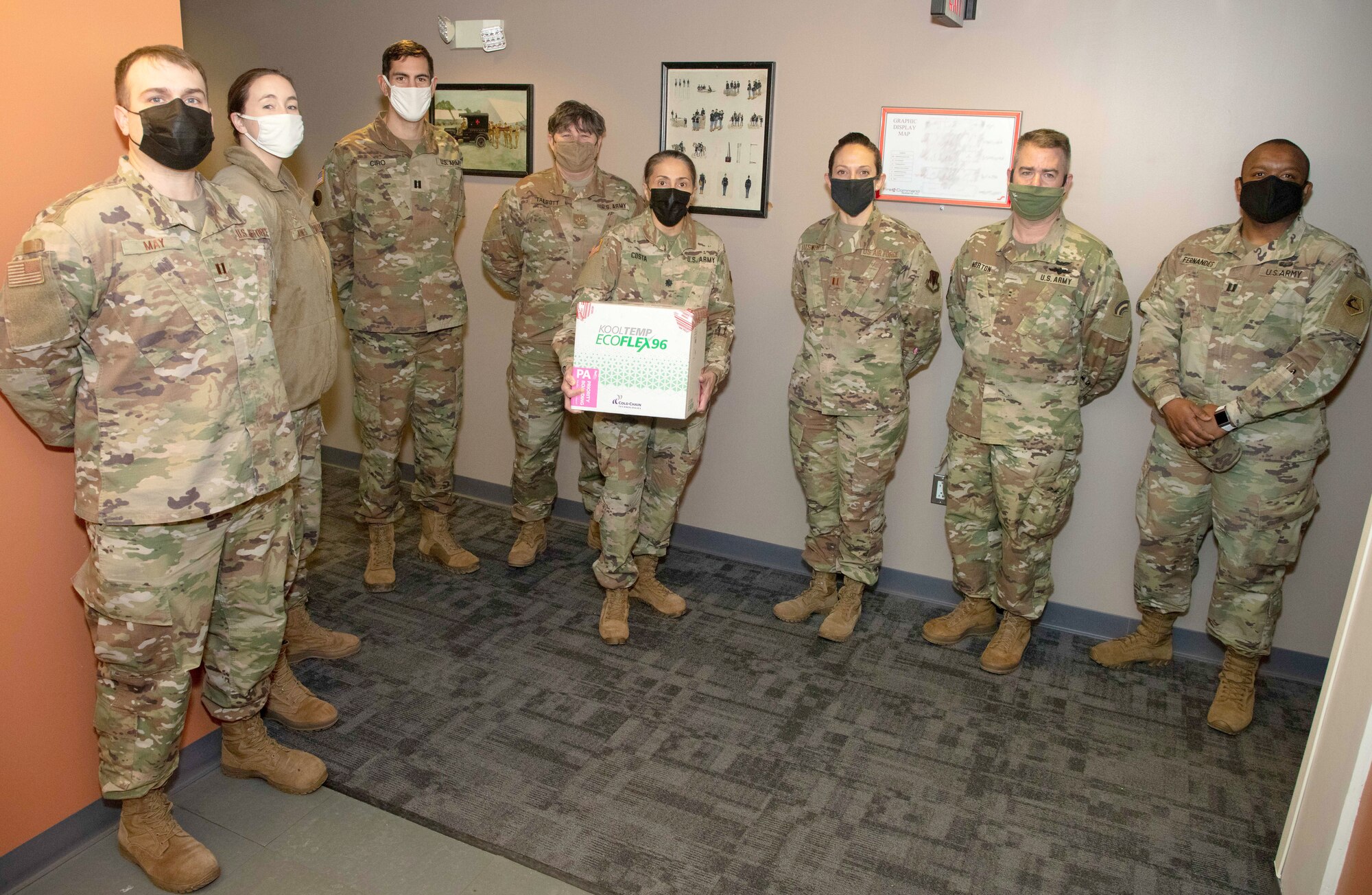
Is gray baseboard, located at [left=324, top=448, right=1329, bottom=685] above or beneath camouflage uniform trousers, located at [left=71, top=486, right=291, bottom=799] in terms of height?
beneath

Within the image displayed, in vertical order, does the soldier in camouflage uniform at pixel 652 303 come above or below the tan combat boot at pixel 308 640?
above

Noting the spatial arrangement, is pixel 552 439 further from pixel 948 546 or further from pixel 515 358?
pixel 948 546

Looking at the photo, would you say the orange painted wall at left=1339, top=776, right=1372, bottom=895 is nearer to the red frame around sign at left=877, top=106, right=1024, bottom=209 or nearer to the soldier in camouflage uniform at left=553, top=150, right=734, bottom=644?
the soldier in camouflage uniform at left=553, top=150, right=734, bottom=644

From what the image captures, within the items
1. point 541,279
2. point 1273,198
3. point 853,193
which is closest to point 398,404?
point 541,279

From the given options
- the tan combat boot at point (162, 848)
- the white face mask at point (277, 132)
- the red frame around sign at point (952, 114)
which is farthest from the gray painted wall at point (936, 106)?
the tan combat boot at point (162, 848)

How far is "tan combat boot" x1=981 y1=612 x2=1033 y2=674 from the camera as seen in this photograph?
3291 millimetres

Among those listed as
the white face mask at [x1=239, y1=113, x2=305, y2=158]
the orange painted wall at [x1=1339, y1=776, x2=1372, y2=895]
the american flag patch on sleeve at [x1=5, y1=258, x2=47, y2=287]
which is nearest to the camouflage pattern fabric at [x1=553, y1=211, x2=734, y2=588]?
the white face mask at [x1=239, y1=113, x2=305, y2=158]

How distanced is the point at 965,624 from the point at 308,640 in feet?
7.89

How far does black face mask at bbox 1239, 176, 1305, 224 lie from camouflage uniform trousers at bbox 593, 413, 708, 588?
1883 millimetres

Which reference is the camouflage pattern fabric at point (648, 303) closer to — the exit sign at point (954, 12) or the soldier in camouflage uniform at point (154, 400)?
the exit sign at point (954, 12)

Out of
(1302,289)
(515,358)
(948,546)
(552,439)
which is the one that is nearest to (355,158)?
(515,358)

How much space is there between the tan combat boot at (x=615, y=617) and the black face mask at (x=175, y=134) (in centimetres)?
207

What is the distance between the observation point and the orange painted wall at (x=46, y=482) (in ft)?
6.69

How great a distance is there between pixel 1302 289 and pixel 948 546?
4.82 feet
